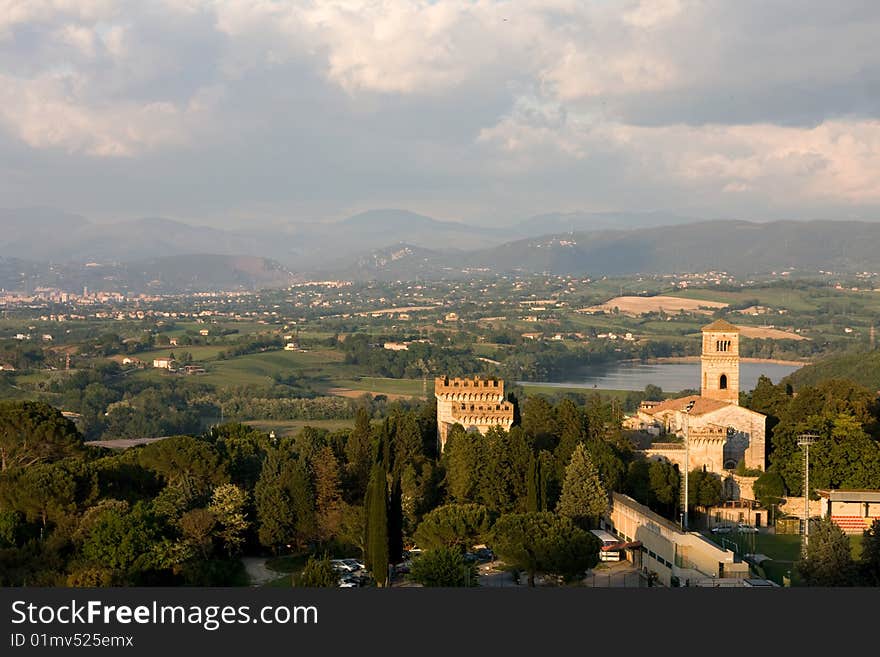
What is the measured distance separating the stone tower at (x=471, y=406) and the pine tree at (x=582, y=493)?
325 inches

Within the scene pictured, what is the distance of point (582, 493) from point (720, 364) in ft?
48.1

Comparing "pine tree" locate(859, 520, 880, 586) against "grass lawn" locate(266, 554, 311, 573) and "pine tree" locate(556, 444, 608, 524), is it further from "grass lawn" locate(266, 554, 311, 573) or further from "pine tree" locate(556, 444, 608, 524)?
"grass lawn" locate(266, 554, 311, 573)

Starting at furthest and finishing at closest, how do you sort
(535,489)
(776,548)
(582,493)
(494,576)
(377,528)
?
→ (582,493) < (535,489) < (776,548) < (494,576) < (377,528)

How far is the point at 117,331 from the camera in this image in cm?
16000

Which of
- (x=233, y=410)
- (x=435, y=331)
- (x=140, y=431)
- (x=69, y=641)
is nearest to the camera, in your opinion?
(x=69, y=641)

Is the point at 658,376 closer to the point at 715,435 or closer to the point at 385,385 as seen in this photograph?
the point at 385,385

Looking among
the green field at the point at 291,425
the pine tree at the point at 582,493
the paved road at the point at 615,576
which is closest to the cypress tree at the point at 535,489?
the pine tree at the point at 582,493

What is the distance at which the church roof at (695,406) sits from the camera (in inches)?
1754

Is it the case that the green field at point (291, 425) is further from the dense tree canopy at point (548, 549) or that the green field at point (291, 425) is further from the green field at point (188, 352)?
the dense tree canopy at point (548, 549)

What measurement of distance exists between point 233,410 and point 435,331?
74.2 metres

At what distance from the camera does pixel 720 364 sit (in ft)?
164

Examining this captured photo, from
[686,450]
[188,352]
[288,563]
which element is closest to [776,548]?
[686,450]

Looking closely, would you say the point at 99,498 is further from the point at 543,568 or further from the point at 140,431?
the point at 140,431

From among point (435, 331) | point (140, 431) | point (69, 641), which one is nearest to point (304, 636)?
point (69, 641)
